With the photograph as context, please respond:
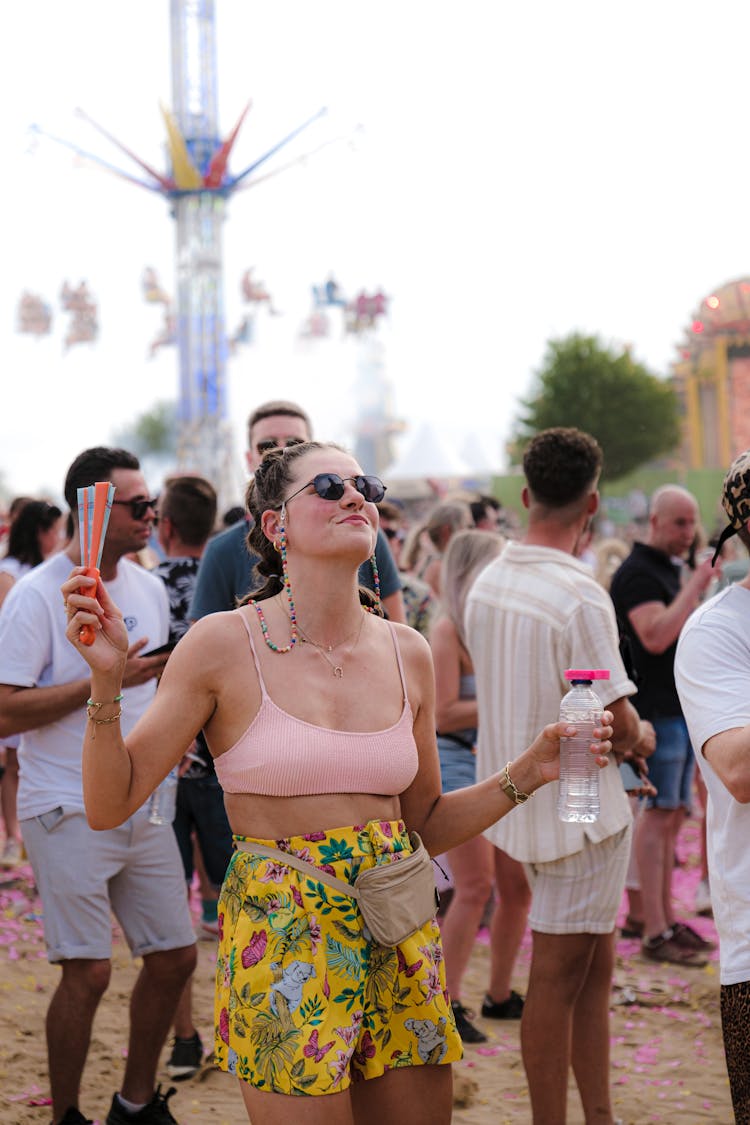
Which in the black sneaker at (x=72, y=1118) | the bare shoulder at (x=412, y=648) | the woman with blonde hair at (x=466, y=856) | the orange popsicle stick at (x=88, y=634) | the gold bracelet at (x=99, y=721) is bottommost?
the black sneaker at (x=72, y=1118)

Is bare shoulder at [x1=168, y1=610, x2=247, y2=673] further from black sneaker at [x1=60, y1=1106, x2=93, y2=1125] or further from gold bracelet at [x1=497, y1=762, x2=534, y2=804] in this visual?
black sneaker at [x1=60, y1=1106, x2=93, y2=1125]

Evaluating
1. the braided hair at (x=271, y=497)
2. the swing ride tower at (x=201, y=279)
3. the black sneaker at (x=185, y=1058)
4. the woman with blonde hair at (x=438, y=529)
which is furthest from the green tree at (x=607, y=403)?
the braided hair at (x=271, y=497)

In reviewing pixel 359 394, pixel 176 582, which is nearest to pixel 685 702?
pixel 176 582

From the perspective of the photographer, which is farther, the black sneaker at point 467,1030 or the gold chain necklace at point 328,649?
the black sneaker at point 467,1030

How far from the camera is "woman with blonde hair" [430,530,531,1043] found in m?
5.32

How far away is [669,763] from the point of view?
6.38m

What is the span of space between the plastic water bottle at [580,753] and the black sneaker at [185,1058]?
8.45 ft

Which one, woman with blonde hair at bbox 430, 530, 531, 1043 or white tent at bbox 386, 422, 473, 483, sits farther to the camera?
white tent at bbox 386, 422, 473, 483

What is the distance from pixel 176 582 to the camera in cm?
553

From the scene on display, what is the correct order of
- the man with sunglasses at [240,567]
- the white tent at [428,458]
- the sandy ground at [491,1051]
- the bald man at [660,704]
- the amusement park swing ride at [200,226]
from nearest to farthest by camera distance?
the man with sunglasses at [240,567] < the sandy ground at [491,1051] < the bald man at [660,704] < the amusement park swing ride at [200,226] < the white tent at [428,458]

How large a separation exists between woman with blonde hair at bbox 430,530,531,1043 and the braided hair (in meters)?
2.53

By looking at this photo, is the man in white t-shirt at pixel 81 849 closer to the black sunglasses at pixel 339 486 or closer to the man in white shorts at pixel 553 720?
the man in white shorts at pixel 553 720

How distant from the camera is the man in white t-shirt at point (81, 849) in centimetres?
389

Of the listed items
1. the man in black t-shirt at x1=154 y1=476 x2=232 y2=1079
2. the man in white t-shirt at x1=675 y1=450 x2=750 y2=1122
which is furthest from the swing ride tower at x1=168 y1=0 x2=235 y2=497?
the man in white t-shirt at x1=675 y1=450 x2=750 y2=1122
